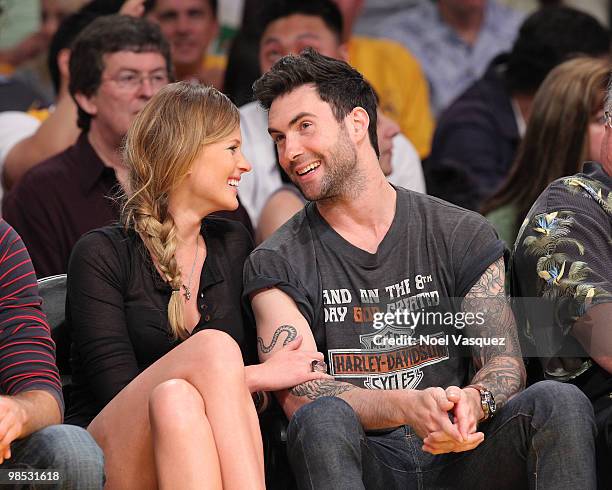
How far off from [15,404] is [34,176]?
166cm

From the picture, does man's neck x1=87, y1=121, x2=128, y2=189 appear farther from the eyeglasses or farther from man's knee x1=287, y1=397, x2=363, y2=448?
man's knee x1=287, y1=397, x2=363, y2=448

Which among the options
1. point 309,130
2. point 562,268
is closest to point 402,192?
point 309,130

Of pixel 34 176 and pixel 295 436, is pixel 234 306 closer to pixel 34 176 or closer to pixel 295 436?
pixel 295 436

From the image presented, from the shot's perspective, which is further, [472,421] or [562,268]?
[562,268]

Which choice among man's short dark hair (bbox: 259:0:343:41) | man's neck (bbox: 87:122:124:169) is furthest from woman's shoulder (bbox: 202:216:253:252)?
man's short dark hair (bbox: 259:0:343:41)

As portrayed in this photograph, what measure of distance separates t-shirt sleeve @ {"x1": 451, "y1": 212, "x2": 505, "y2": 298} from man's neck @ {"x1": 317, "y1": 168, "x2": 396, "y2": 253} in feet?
0.69

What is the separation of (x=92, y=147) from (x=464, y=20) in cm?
287

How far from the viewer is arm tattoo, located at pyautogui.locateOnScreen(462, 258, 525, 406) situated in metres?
3.06

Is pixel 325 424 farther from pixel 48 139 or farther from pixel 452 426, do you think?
pixel 48 139

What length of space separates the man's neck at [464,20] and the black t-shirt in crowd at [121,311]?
346 cm

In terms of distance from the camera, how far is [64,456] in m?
2.60

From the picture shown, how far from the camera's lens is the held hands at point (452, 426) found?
274cm

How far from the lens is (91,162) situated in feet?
13.6

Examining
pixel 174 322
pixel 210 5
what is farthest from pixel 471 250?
pixel 210 5
